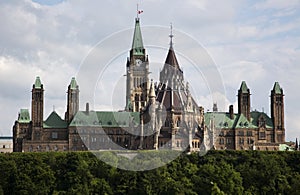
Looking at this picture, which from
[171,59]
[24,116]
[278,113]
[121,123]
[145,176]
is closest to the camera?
[145,176]

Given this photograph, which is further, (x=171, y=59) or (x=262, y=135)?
(x=262, y=135)

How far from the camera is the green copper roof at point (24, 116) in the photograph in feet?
606

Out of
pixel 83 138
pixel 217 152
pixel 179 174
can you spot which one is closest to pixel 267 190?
pixel 179 174

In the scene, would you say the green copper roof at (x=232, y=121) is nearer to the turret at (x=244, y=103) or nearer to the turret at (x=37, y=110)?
the turret at (x=244, y=103)

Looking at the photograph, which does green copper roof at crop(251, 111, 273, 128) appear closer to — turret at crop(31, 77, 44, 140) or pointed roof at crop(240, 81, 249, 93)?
pointed roof at crop(240, 81, 249, 93)

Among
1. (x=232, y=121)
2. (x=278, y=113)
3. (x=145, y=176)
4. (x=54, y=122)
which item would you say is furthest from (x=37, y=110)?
(x=145, y=176)

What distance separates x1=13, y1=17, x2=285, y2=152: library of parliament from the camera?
166m

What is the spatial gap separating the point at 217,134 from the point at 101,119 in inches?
1297

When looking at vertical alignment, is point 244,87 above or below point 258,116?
above

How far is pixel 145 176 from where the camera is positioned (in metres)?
114

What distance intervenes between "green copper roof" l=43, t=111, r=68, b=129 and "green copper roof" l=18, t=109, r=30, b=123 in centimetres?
600

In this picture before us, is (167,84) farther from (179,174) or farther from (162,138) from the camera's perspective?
(179,174)

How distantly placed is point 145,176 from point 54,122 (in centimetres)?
7523

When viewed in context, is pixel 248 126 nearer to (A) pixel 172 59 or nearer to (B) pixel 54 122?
(A) pixel 172 59
